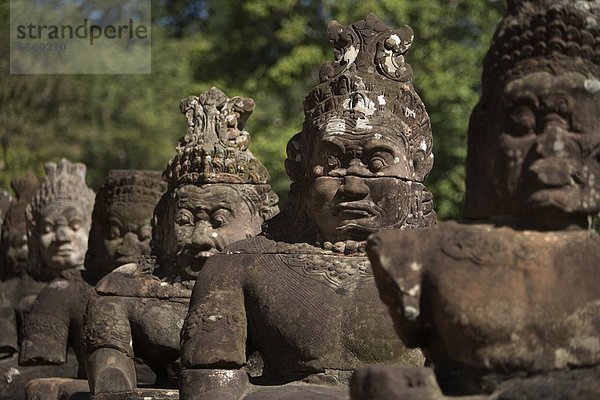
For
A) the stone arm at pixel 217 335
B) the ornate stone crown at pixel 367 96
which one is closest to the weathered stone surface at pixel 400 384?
the stone arm at pixel 217 335

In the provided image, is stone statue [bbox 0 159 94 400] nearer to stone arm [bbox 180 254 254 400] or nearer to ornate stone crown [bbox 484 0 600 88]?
stone arm [bbox 180 254 254 400]

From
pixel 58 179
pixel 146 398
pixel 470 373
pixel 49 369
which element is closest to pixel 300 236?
pixel 146 398

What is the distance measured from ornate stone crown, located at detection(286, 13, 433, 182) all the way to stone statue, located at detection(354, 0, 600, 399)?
2512 mm

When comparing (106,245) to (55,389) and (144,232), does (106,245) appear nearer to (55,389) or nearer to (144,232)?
(144,232)

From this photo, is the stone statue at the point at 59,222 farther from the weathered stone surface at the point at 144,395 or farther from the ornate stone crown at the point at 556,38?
the ornate stone crown at the point at 556,38

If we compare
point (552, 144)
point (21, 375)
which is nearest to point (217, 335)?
point (552, 144)

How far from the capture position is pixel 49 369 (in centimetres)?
1232

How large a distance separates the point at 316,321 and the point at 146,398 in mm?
1545

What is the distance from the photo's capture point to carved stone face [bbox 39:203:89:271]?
1391cm

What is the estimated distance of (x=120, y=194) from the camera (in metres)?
12.2

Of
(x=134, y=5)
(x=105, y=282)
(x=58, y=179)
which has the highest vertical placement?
(x=134, y=5)

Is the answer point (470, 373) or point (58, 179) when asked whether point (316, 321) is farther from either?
point (58, 179)

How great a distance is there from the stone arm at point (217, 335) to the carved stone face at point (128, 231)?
3958 mm

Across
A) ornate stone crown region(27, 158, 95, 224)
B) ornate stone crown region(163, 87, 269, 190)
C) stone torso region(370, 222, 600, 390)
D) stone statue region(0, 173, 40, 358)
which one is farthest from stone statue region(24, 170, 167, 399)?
stone torso region(370, 222, 600, 390)
